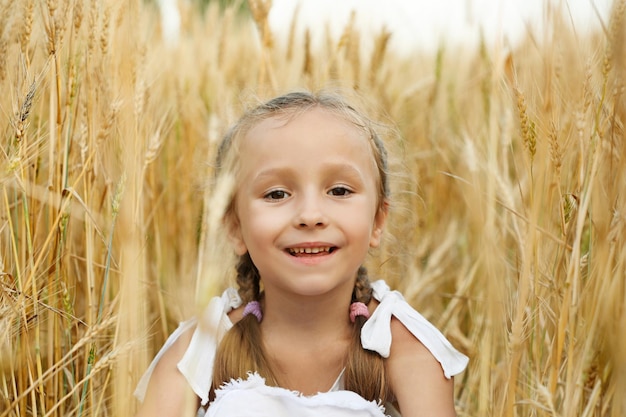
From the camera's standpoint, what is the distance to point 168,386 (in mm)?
1419

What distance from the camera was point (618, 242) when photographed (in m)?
1.09

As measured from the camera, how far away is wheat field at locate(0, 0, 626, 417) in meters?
1.04

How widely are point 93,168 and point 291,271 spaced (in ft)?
1.51

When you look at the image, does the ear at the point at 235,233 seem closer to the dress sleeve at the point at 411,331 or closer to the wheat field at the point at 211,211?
the wheat field at the point at 211,211

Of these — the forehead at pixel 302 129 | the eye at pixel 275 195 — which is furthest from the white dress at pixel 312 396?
the forehead at pixel 302 129

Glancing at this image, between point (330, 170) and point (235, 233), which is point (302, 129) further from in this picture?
point (235, 233)

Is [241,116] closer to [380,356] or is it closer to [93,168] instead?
[93,168]

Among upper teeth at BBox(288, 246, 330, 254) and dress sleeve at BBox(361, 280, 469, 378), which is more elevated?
upper teeth at BBox(288, 246, 330, 254)

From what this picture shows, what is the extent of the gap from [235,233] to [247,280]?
0.43ft

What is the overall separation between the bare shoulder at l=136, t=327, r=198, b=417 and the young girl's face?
8.5 inches

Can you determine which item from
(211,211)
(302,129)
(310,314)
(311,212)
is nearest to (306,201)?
(311,212)

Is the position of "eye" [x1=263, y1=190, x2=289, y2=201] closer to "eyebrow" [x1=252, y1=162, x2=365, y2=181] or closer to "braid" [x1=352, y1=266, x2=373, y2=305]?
"eyebrow" [x1=252, y1=162, x2=365, y2=181]

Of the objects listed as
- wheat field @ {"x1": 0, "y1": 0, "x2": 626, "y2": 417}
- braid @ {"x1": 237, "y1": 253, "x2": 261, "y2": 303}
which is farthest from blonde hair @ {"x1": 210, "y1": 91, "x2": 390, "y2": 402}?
wheat field @ {"x1": 0, "y1": 0, "x2": 626, "y2": 417}

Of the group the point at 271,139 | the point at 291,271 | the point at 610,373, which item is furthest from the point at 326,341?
the point at 610,373
